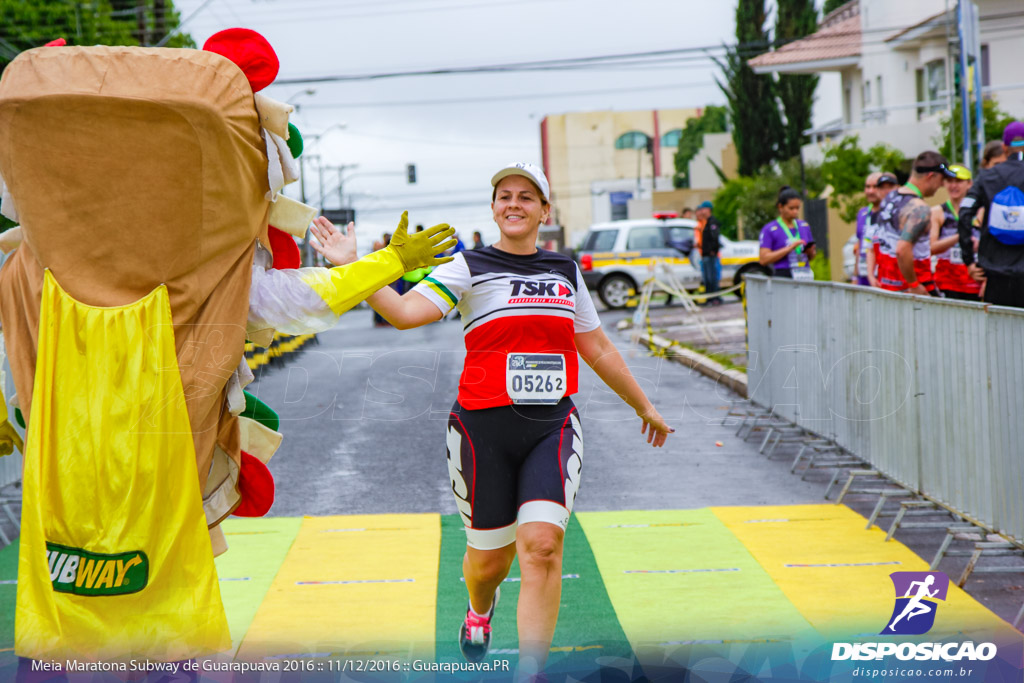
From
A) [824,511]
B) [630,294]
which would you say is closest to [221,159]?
[824,511]

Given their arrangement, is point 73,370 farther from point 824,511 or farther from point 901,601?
point 824,511

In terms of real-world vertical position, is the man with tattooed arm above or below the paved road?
above

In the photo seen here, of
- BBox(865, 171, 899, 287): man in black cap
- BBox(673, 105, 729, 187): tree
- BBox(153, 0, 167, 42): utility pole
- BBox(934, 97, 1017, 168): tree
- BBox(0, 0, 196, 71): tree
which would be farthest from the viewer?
BBox(673, 105, 729, 187): tree

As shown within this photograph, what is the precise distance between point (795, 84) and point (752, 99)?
2187 millimetres

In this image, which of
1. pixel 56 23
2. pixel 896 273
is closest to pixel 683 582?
pixel 896 273

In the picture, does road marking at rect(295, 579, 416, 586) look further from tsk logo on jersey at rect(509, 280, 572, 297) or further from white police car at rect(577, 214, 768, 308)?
white police car at rect(577, 214, 768, 308)

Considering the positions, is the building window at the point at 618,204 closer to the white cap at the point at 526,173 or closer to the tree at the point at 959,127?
the tree at the point at 959,127

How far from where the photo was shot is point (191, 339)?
12.0ft

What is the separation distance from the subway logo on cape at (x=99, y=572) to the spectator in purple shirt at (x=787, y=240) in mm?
9962

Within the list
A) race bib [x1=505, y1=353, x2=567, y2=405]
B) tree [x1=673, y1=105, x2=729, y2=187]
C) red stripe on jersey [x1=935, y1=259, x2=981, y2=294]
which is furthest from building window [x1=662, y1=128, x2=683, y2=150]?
race bib [x1=505, y1=353, x2=567, y2=405]

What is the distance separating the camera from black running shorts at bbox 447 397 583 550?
172 inches

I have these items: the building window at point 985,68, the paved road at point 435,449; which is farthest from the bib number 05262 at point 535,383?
the building window at point 985,68

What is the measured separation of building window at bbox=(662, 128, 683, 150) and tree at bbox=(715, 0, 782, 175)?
7091 centimetres

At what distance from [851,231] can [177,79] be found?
2866cm
